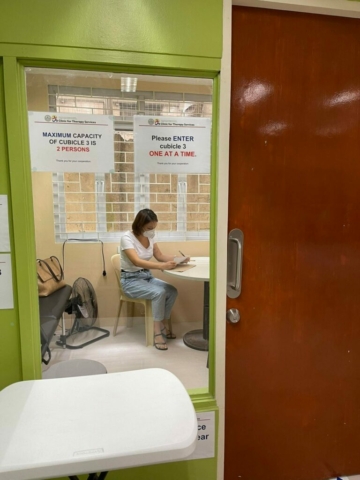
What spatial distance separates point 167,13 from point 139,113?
36 centimetres

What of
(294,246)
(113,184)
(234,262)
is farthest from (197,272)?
(113,184)

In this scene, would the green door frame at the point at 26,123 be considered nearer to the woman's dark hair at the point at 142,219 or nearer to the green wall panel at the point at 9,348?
the green wall panel at the point at 9,348

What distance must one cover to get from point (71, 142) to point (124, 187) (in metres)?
0.27

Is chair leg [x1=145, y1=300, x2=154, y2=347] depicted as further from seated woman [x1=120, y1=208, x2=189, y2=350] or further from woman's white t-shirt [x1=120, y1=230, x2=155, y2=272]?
woman's white t-shirt [x1=120, y1=230, x2=155, y2=272]

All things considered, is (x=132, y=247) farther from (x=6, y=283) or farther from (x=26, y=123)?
(x=26, y=123)

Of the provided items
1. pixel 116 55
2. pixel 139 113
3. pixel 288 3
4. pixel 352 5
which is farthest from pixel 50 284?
pixel 352 5

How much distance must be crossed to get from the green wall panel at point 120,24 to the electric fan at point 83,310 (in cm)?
98

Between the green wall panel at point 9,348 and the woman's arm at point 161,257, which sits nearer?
the green wall panel at point 9,348

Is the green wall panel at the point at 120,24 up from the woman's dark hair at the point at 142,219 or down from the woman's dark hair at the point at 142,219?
up

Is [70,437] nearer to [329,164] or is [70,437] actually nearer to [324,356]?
[324,356]

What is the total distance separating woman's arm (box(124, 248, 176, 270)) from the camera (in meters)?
1.50

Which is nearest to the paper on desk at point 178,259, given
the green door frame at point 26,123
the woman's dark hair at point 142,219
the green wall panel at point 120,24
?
the woman's dark hair at point 142,219

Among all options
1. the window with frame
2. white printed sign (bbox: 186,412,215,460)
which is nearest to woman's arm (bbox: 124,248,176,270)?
the window with frame

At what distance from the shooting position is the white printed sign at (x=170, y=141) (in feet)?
4.20
